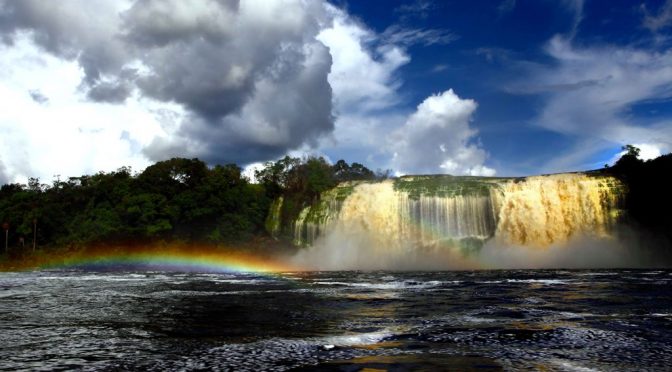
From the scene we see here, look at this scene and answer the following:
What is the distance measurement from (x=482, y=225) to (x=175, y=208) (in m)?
35.5

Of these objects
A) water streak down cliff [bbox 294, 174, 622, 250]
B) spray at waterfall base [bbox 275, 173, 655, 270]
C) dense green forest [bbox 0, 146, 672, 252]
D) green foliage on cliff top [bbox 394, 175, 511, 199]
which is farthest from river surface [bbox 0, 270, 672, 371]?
dense green forest [bbox 0, 146, 672, 252]

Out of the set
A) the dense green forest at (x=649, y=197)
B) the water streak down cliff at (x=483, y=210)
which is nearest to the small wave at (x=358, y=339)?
the water streak down cliff at (x=483, y=210)

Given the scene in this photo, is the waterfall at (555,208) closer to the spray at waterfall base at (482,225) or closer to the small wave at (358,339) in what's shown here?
the spray at waterfall base at (482,225)

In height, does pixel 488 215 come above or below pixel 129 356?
above

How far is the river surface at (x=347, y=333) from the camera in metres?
6.66

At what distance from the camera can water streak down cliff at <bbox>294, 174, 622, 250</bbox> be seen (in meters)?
41.0

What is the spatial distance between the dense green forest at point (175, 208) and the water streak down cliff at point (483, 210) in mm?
8618

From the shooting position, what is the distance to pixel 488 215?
141 feet

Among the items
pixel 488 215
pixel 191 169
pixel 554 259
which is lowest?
pixel 554 259

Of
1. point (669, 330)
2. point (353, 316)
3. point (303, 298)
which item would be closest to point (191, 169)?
point (303, 298)

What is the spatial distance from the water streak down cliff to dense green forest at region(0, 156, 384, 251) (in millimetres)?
8618

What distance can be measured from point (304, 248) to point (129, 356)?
43.6 m

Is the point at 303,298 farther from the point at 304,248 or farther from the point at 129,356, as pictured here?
the point at 304,248

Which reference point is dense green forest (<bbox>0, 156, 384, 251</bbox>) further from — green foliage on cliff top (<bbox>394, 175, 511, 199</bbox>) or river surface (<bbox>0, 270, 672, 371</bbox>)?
river surface (<bbox>0, 270, 672, 371</bbox>)
